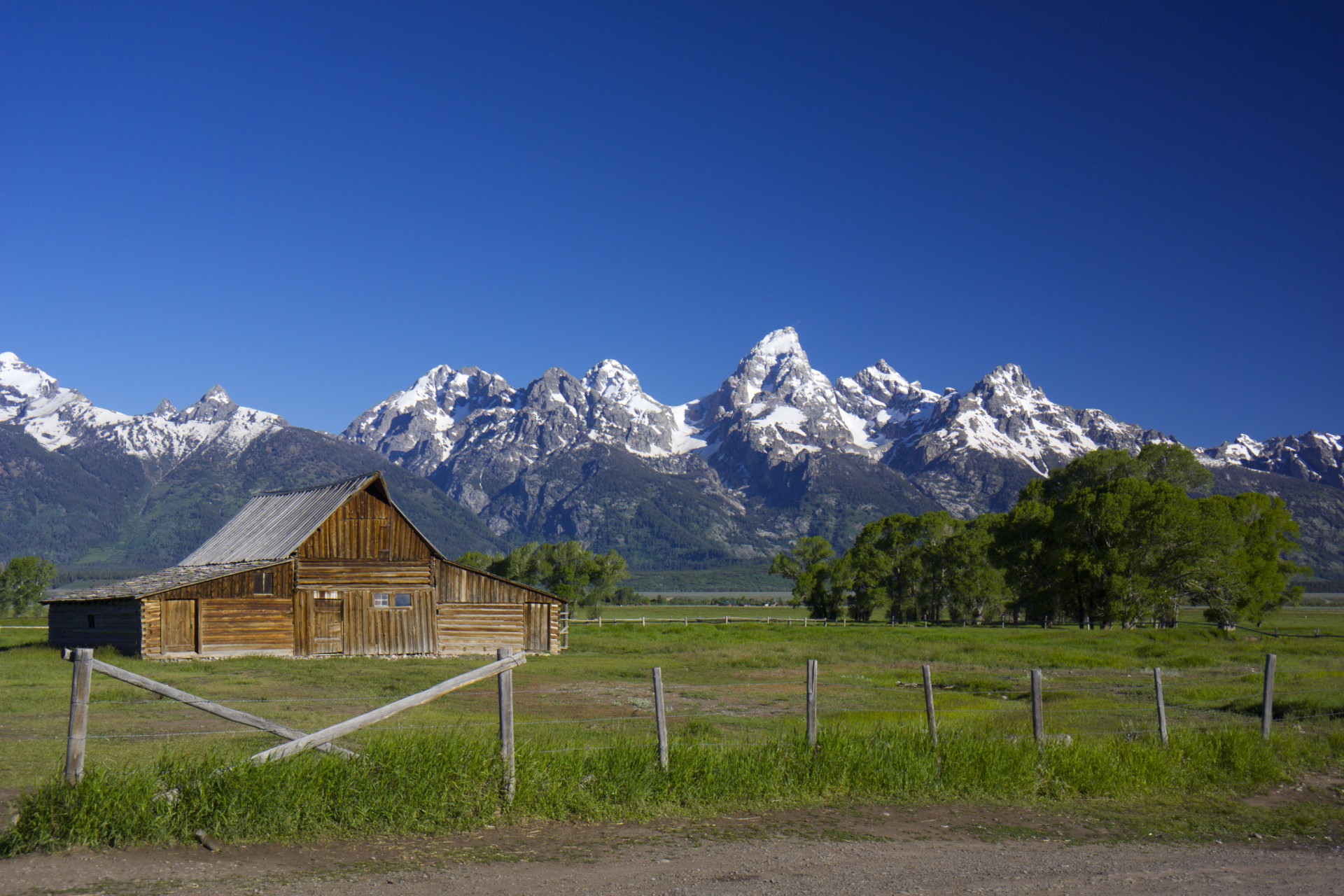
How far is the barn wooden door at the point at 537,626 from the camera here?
2040 inches

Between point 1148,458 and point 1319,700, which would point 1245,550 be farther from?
point 1319,700

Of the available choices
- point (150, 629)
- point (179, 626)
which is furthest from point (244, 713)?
point (179, 626)

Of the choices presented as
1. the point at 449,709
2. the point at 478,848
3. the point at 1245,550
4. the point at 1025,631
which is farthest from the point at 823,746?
the point at 1245,550

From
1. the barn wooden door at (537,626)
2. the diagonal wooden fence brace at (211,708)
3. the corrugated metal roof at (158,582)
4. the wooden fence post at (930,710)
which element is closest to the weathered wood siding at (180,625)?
the corrugated metal roof at (158,582)

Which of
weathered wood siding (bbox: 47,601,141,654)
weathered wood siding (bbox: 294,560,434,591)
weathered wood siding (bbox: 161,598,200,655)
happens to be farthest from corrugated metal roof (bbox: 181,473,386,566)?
weathered wood siding (bbox: 47,601,141,654)

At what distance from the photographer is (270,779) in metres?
10.7

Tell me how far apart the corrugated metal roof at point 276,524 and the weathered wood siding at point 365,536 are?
494 millimetres

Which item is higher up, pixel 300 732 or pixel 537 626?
pixel 300 732

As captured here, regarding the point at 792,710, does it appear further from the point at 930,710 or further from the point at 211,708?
the point at 211,708

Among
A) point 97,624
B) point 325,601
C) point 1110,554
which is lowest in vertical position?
point 97,624

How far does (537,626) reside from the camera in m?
52.3

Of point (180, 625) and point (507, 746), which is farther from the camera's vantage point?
point (180, 625)

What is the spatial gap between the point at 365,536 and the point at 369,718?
38.0 m

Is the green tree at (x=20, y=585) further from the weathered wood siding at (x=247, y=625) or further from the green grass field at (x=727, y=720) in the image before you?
the weathered wood siding at (x=247, y=625)
